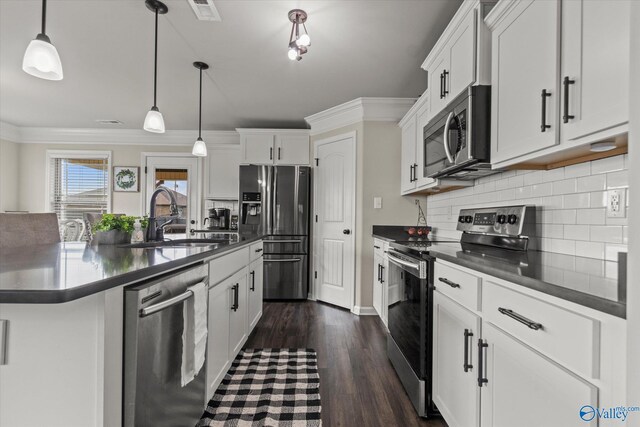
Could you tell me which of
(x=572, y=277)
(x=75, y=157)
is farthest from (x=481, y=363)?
(x=75, y=157)

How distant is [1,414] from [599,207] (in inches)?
80.6

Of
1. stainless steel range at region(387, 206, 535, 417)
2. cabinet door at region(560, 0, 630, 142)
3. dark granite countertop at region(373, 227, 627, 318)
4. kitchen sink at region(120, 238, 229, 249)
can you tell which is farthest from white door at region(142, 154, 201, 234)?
cabinet door at region(560, 0, 630, 142)

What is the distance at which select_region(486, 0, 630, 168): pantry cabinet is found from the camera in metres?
0.96

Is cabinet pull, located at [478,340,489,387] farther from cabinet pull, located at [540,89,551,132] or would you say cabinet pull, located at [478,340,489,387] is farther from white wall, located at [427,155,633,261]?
cabinet pull, located at [540,89,551,132]

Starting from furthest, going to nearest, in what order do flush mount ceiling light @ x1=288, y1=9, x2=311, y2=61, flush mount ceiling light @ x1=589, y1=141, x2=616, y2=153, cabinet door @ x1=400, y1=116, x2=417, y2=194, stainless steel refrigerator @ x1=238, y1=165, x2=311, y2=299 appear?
1. stainless steel refrigerator @ x1=238, y1=165, x2=311, y2=299
2. cabinet door @ x1=400, y1=116, x2=417, y2=194
3. flush mount ceiling light @ x1=288, y1=9, x2=311, y2=61
4. flush mount ceiling light @ x1=589, y1=141, x2=616, y2=153

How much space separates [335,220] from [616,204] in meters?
2.88

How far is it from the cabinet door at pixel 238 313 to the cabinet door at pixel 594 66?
1899mm

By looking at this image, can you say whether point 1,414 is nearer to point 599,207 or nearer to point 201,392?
point 201,392

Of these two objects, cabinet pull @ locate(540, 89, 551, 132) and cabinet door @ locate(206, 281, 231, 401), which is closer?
cabinet pull @ locate(540, 89, 551, 132)

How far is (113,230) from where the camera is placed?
1.83 metres

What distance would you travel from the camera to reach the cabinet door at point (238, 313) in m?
2.05

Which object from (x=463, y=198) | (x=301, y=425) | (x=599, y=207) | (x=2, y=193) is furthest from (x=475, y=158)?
(x=2, y=193)

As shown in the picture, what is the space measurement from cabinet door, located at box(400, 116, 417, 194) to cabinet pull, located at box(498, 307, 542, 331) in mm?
2151

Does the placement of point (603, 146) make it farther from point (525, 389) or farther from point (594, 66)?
point (525, 389)
